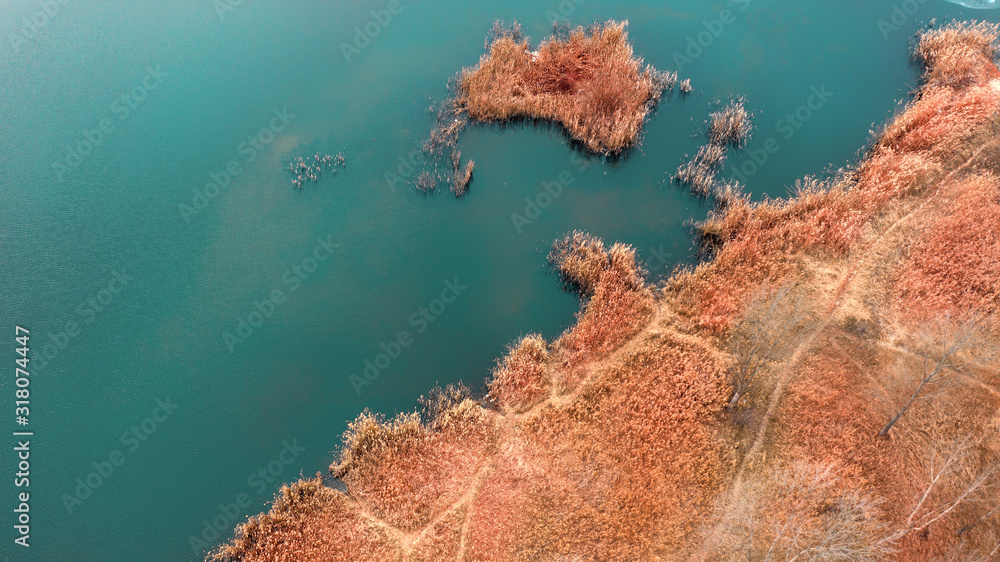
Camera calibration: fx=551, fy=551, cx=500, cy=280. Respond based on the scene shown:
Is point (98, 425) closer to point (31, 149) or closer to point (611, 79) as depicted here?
point (31, 149)

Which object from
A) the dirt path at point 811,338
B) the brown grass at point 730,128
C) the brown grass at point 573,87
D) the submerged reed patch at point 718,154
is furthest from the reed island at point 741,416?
the brown grass at point 573,87

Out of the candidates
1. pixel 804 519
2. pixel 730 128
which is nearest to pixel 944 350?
pixel 804 519

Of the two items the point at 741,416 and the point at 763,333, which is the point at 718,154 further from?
the point at 741,416

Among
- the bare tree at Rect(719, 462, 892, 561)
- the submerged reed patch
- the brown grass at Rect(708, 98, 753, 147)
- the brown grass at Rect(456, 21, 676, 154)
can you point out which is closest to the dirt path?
the bare tree at Rect(719, 462, 892, 561)

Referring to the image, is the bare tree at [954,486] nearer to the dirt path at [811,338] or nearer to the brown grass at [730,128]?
the dirt path at [811,338]

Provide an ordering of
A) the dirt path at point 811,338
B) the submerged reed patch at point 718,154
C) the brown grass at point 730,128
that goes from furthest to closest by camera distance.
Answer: the brown grass at point 730,128, the submerged reed patch at point 718,154, the dirt path at point 811,338

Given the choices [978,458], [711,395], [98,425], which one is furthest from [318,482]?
[978,458]

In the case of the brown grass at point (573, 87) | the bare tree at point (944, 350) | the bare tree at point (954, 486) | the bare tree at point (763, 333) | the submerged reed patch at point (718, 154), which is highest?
the brown grass at point (573, 87)
